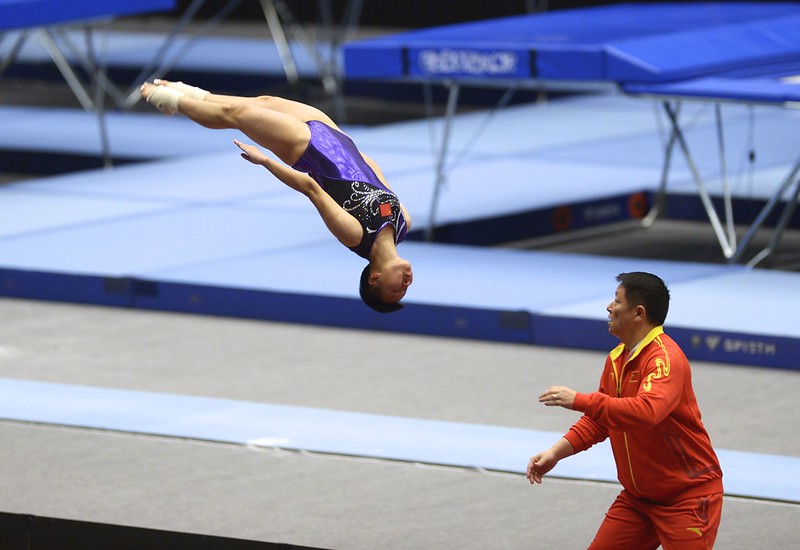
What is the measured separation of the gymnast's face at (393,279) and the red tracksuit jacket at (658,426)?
1.22 meters

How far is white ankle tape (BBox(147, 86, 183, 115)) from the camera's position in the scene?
5.39m

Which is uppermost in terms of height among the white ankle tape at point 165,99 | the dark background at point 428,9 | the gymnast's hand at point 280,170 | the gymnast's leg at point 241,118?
the dark background at point 428,9

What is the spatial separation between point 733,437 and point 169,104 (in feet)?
8.38

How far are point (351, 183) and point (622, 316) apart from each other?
1.40m

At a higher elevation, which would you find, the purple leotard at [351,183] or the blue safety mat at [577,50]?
the blue safety mat at [577,50]

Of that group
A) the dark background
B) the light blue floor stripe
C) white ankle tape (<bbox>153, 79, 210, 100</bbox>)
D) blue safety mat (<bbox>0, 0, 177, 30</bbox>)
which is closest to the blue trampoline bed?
blue safety mat (<bbox>0, 0, 177, 30</bbox>)

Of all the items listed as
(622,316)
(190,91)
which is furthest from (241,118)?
(622,316)

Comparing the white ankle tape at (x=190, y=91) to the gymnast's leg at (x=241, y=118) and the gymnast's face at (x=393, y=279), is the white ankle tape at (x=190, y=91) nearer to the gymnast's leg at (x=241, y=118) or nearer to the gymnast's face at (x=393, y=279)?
the gymnast's leg at (x=241, y=118)

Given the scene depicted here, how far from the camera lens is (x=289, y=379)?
742 centimetres

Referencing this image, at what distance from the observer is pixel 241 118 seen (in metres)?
5.43

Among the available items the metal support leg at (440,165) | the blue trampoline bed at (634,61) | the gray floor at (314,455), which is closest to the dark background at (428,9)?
the blue trampoline bed at (634,61)

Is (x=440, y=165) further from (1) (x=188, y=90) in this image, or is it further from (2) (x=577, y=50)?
(1) (x=188, y=90)

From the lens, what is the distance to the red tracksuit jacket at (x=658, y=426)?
4109 millimetres

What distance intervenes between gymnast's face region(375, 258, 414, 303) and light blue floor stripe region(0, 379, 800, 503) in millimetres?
916
